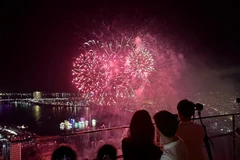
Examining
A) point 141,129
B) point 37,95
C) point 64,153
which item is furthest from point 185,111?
point 37,95

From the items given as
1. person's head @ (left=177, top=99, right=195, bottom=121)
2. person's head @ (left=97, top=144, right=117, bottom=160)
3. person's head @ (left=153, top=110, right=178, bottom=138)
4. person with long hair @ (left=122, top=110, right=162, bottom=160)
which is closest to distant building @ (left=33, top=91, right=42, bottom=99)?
person's head @ (left=97, top=144, right=117, bottom=160)

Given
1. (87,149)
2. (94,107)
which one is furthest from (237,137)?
(94,107)

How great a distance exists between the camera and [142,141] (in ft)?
6.38

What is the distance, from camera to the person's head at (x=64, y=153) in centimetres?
225

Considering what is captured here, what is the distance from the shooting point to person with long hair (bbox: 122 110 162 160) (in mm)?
1939

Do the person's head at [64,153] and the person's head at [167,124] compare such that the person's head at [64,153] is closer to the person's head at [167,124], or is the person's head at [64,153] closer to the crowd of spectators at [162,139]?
the crowd of spectators at [162,139]

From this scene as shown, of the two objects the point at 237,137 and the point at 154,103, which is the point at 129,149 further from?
the point at 154,103

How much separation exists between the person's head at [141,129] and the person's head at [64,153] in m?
→ 0.66

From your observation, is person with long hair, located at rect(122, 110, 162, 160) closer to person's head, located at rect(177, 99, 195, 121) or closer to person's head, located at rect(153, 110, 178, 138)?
person's head, located at rect(153, 110, 178, 138)

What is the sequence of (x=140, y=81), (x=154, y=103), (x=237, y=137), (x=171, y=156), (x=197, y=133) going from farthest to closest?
(x=154, y=103) → (x=140, y=81) → (x=237, y=137) → (x=197, y=133) → (x=171, y=156)

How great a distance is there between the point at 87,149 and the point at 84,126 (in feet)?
48.1

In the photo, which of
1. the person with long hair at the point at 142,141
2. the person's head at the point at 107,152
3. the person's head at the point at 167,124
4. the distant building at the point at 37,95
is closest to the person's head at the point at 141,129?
the person with long hair at the point at 142,141

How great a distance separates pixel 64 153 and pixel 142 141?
0.81 meters

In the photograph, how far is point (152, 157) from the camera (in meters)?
1.93
